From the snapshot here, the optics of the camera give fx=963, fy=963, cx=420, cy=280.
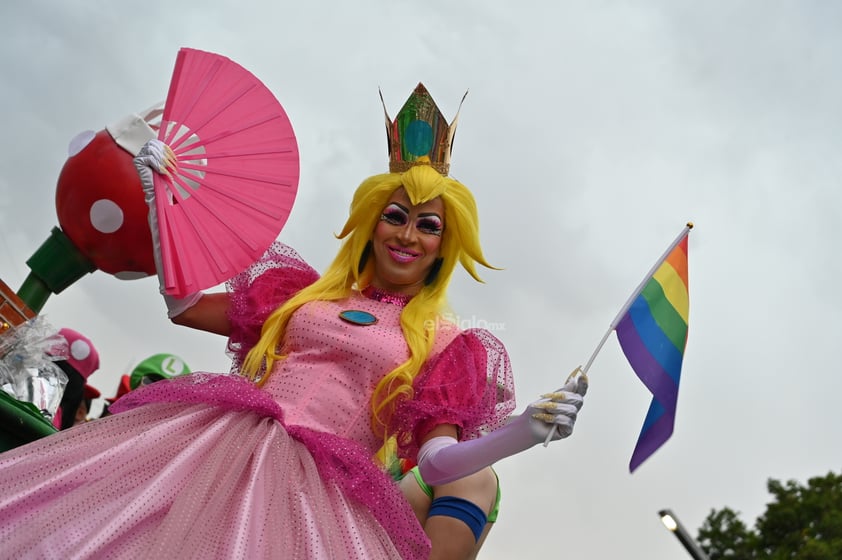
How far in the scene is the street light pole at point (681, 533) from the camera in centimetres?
698

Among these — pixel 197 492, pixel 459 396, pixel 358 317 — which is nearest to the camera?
pixel 197 492

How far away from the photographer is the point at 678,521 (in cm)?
713

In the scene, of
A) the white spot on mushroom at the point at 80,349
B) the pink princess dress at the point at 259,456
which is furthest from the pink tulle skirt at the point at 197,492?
the white spot on mushroom at the point at 80,349

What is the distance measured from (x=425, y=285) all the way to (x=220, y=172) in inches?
27.4

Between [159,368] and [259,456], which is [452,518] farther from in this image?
[159,368]

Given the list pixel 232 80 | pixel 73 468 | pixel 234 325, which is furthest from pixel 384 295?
pixel 73 468

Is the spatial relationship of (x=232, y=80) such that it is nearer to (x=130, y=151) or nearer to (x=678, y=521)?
(x=130, y=151)

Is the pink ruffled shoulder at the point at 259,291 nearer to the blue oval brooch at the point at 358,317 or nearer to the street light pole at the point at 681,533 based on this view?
the blue oval brooch at the point at 358,317

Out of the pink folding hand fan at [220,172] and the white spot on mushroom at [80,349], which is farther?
the white spot on mushroom at [80,349]

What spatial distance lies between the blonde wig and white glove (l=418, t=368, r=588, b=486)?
0.43 metres

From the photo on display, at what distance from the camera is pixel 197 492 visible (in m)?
1.97

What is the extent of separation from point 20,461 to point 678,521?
599 centimetres

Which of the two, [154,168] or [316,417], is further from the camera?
[154,168]

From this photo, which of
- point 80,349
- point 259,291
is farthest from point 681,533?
point 259,291
